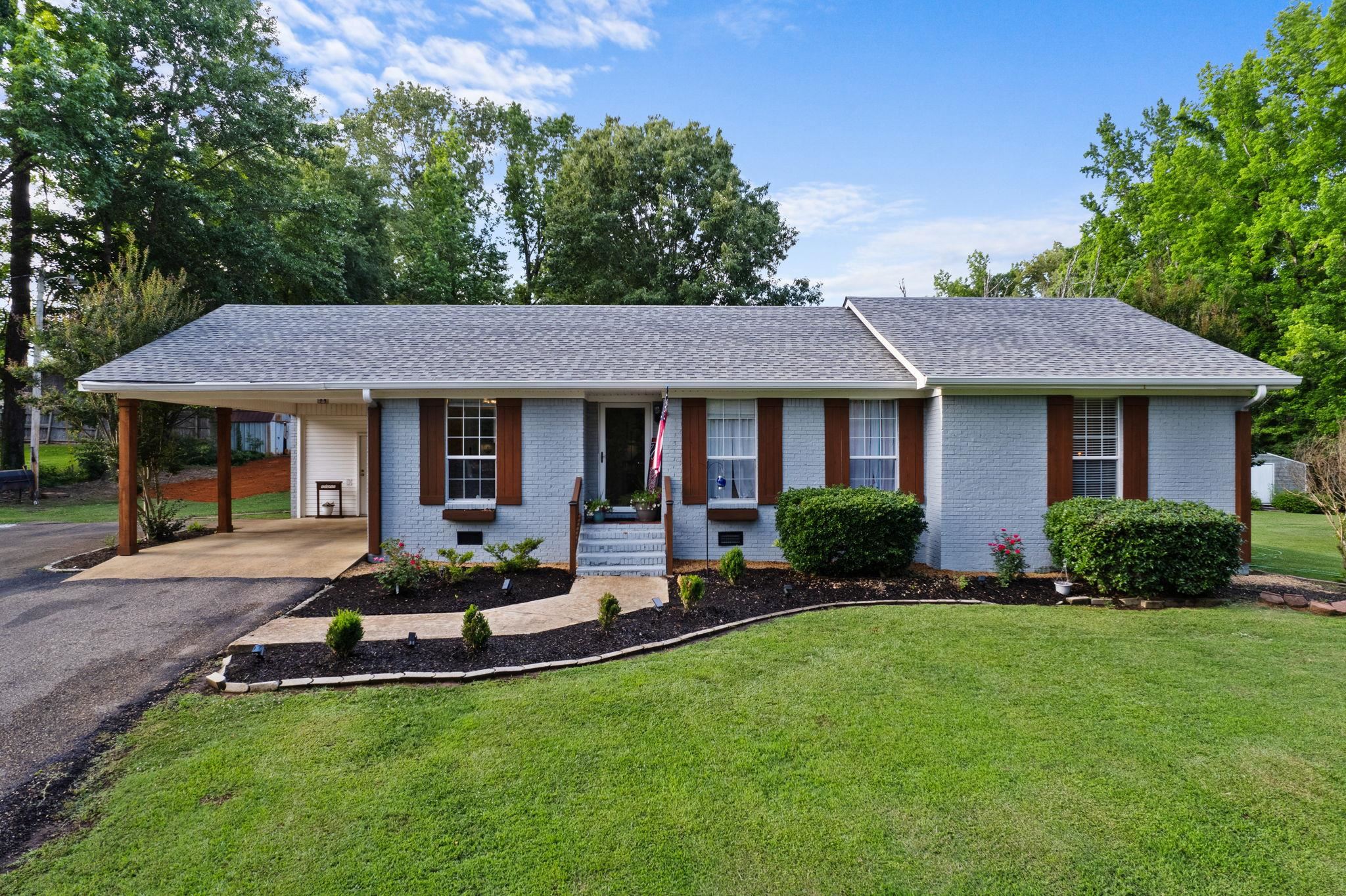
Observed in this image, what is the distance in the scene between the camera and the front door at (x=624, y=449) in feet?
34.5

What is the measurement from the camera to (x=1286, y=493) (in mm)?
17969

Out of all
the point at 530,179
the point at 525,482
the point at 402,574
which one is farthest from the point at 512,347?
the point at 530,179

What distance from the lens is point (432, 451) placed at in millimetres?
9430

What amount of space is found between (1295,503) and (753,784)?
23151 millimetres

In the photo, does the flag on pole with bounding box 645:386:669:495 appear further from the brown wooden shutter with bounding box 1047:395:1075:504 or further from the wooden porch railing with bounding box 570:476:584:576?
the brown wooden shutter with bounding box 1047:395:1075:504

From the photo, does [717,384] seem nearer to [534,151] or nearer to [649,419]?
[649,419]

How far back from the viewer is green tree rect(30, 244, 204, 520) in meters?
10.5

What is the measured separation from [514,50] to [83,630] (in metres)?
13.2

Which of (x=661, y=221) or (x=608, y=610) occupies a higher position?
(x=661, y=221)

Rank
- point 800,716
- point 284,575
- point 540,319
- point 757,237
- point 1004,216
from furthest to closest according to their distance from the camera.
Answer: point 757,237 < point 1004,216 < point 540,319 < point 284,575 < point 800,716

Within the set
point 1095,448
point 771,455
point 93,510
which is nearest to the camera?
point 1095,448

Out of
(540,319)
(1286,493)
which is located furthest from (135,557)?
(1286,493)

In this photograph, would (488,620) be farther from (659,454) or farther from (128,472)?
(128,472)

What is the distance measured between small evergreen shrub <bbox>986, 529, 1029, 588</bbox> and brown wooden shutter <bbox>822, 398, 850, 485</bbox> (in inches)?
91.5
